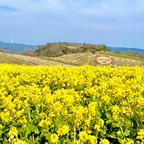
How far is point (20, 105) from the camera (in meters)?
5.39

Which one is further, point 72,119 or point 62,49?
point 62,49

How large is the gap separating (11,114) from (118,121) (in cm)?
282

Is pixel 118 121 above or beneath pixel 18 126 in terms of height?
above

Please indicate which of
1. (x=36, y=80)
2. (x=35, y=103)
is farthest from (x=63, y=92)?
(x=36, y=80)

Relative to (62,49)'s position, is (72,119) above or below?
below

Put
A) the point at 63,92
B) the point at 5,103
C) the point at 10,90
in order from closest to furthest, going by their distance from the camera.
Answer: the point at 5,103 < the point at 63,92 < the point at 10,90

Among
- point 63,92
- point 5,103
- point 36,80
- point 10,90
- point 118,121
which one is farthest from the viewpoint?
point 36,80

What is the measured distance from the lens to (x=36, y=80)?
28.9ft

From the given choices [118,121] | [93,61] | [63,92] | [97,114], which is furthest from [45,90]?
[93,61]

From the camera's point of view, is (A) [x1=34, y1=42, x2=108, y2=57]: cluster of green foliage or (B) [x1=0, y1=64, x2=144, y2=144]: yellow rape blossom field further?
(A) [x1=34, y1=42, x2=108, y2=57]: cluster of green foliage

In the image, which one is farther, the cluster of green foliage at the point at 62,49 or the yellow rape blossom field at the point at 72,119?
the cluster of green foliage at the point at 62,49

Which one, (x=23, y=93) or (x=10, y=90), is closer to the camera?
(x=23, y=93)

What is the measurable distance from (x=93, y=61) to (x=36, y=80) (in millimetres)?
46517

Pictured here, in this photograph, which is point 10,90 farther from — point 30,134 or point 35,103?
point 30,134
